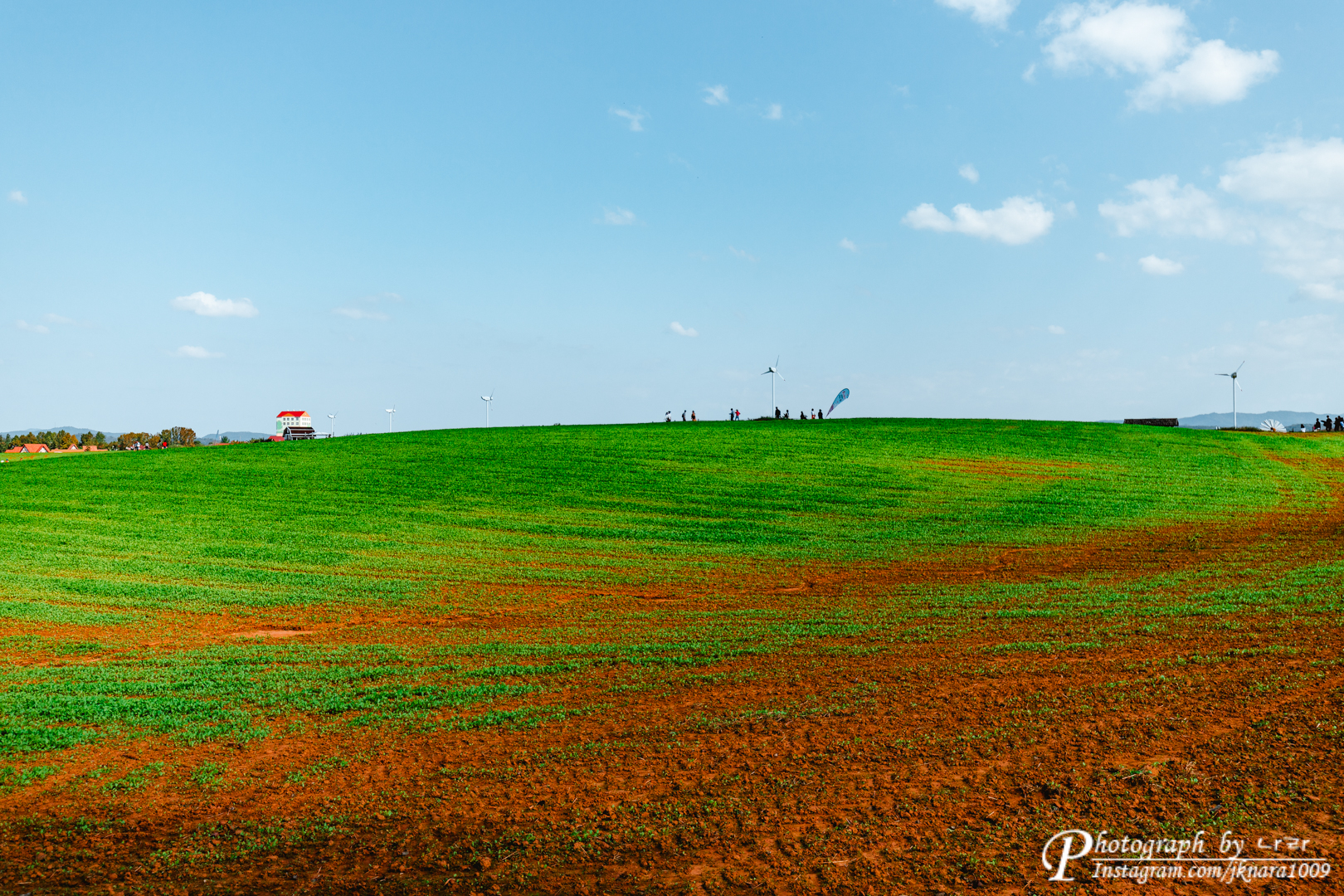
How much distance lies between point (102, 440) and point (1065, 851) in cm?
10308

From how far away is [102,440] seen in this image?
273 feet

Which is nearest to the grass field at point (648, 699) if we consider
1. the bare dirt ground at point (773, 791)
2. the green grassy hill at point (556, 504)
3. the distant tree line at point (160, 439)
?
the bare dirt ground at point (773, 791)

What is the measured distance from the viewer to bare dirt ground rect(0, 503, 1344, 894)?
5801mm

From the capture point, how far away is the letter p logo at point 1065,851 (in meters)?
5.60

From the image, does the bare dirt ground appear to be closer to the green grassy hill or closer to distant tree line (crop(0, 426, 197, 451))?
the green grassy hill

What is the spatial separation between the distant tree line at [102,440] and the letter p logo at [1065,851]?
259 ft

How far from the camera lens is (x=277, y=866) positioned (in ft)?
19.8

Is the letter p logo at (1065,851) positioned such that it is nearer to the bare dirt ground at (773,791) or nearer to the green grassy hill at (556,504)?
the bare dirt ground at (773,791)

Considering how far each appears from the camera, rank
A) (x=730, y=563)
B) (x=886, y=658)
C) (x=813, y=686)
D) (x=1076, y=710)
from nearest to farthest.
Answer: (x=1076, y=710)
(x=813, y=686)
(x=886, y=658)
(x=730, y=563)

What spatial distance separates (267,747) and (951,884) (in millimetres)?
7449

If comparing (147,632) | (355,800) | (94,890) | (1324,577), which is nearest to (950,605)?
(1324,577)

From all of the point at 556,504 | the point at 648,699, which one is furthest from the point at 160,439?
the point at 648,699

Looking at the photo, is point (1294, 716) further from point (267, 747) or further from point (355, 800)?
point (267, 747)

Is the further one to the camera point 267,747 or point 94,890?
point 267,747
